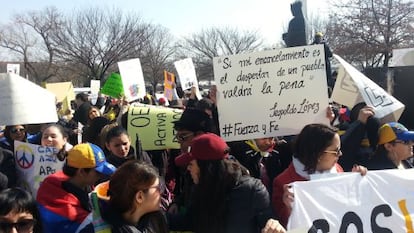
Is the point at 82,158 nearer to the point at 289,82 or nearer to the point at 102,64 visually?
the point at 289,82

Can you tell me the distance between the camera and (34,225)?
2.90 m

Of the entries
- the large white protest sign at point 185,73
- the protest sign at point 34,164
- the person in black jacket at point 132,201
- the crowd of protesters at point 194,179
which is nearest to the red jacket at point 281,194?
the crowd of protesters at point 194,179

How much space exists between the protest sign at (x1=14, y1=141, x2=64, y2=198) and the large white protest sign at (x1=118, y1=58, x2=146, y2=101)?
4869 millimetres

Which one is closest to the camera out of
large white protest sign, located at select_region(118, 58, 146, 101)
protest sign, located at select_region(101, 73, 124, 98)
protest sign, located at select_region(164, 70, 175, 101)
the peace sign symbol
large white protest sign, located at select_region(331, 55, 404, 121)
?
the peace sign symbol

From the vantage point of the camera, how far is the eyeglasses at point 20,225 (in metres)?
2.74

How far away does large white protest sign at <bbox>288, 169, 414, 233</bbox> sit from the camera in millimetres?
3131

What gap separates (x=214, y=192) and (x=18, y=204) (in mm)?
1140

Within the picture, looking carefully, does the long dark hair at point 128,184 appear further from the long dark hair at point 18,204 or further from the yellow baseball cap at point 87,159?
the yellow baseball cap at point 87,159

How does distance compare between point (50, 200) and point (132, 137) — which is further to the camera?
point (132, 137)

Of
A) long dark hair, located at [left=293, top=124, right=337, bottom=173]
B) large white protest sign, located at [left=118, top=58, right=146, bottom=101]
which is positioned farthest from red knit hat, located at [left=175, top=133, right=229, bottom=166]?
large white protest sign, located at [left=118, top=58, right=146, bottom=101]

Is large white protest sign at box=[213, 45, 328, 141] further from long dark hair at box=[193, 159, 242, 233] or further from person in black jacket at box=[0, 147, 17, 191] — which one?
person in black jacket at box=[0, 147, 17, 191]

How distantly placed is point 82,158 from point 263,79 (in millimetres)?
1784

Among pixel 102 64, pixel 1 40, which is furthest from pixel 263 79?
pixel 1 40

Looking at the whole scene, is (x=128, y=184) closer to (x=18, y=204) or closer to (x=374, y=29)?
(x=18, y=204)
